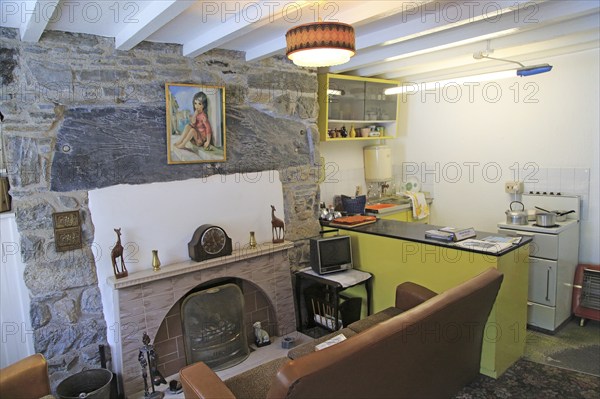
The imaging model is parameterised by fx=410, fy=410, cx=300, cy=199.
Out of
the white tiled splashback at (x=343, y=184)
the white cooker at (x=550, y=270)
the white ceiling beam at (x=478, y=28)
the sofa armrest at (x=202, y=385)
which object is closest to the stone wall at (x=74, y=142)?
the sofa armrest at (x=202, y=385)

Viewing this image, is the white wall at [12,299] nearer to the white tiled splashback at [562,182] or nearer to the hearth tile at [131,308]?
the hearth tile at [131,308]

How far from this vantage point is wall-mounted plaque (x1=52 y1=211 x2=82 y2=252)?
2615 mm

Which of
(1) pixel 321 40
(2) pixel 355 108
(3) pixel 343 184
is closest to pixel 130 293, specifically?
(1) pixel 321 40

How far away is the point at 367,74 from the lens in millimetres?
4469

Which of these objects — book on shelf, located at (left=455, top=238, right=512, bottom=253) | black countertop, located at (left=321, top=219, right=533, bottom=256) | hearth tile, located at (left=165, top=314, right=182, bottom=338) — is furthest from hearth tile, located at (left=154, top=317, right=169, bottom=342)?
book on shelf, located at (left=455, top=238, right=512, bottom=253)

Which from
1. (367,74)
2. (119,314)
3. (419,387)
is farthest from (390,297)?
(367,74)

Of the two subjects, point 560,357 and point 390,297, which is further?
point 390,297

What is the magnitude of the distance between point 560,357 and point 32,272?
383 cm

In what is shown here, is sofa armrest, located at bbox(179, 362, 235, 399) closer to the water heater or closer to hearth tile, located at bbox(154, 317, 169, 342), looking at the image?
hearth tile, located at bbox(154, 317, 169, 342)

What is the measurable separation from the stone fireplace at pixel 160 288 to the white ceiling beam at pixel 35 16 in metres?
1.55

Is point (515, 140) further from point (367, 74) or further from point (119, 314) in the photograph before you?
point (119, 314)

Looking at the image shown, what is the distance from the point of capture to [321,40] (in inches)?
72.6

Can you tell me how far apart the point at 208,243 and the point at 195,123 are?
91 centimetres

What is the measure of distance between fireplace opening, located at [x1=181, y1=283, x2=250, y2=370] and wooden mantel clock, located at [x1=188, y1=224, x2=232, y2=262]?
0.29 m
